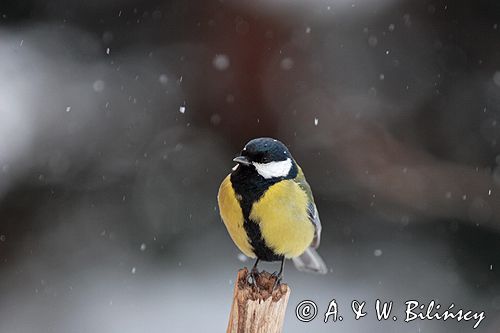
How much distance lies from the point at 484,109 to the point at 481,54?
319 millimetres

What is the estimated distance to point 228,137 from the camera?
4.32m

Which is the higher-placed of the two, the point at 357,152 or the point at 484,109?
the point at 484,109

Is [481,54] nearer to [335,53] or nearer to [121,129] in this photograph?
[335,53]

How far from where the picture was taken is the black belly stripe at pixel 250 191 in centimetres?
218

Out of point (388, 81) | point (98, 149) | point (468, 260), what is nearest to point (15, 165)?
point (98, 149)

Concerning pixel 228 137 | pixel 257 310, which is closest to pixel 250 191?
pixel 257 310

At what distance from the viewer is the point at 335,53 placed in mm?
4395

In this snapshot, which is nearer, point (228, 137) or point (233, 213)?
point (233, 213)

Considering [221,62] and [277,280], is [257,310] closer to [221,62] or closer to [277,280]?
[277,280]
